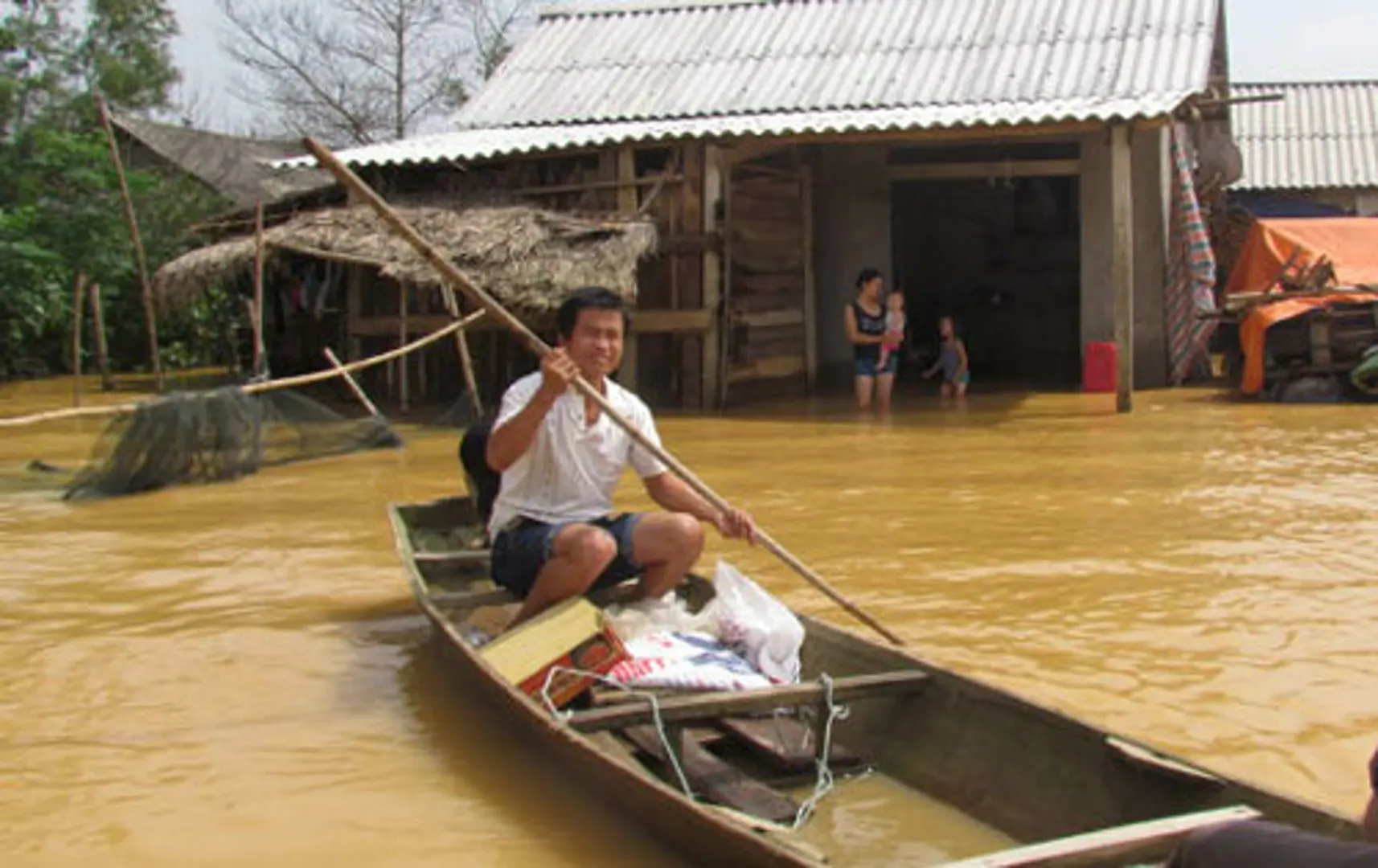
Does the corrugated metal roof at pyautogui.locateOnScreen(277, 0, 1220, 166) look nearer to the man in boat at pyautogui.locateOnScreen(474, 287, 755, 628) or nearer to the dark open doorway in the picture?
the dark open doorway

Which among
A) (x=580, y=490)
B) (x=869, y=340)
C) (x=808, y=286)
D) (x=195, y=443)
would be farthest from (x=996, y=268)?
(x=580, y=490)

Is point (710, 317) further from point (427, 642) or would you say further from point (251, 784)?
point (251, 784)

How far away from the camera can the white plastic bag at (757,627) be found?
4.42m

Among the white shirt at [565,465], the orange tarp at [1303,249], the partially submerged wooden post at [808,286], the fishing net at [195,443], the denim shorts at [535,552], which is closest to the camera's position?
the denim shorts at [535,552]

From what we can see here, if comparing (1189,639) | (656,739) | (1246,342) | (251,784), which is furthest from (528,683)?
(1246,342)

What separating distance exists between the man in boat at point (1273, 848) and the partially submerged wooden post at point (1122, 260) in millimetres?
10045

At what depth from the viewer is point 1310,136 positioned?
2444cm

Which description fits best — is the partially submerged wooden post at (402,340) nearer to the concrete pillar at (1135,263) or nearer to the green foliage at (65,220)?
the green foliage at (65,220)

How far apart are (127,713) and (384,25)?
2714 cm

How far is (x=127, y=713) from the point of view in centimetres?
480

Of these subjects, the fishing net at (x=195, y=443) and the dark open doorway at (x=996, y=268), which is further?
the dark open doorway at (x=996, y=268)

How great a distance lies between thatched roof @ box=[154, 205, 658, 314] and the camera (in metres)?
12.1

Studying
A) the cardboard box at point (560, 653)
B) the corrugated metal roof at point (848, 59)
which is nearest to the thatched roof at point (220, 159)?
the corrugated metal roof at point (848, 59)

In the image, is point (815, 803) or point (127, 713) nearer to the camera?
point (815, 803)
